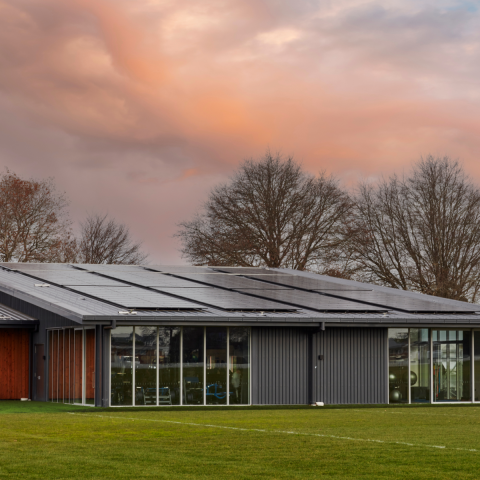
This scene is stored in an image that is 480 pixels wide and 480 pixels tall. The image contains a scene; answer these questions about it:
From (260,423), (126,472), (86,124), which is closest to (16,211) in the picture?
(86,124)

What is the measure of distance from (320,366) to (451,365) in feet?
15.8

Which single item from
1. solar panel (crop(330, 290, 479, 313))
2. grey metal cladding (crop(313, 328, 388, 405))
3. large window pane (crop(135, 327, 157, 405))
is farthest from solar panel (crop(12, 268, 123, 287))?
solar panel (crop(330, 290, 479, 313))

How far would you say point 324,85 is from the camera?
3052 centimetres

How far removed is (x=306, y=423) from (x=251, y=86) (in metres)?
16.6

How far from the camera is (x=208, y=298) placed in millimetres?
26547

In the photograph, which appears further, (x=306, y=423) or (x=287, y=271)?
(x=287, y=271)

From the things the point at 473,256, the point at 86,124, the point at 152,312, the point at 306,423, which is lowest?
the point at 306,423

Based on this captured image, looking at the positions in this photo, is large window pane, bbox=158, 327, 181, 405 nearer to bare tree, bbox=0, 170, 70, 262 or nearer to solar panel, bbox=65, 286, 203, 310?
solar panel, bbox=65, 286, 203, 310

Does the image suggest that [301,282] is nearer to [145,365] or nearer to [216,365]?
[216,365]

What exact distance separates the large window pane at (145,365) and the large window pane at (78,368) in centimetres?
203

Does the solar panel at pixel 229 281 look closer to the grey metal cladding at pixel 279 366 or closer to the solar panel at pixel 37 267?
the grey metal cladding at pixel 279 366

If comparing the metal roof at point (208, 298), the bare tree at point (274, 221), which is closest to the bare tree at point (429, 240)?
the bare tree at point (274, 221)

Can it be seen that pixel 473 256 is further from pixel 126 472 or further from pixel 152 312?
pixel 126 472

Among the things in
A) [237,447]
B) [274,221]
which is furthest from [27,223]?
[237,447]
